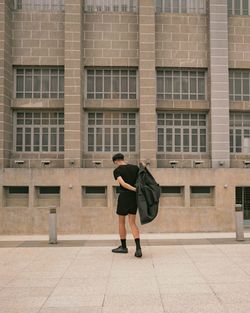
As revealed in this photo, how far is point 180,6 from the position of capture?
53.1 ft

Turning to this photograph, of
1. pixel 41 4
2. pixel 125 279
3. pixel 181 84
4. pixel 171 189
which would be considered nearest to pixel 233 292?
pixel 125 279

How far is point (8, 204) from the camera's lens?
14945mm

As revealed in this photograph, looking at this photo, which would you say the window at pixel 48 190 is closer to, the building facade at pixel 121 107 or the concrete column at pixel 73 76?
the building facade at pixel 121 107

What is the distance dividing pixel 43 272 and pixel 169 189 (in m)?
8.38

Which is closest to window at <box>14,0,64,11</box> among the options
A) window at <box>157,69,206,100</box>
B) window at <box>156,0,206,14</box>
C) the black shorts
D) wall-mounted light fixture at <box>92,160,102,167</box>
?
window at <box>156,0,206,14</box>

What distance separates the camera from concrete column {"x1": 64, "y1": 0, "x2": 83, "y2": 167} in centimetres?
1503

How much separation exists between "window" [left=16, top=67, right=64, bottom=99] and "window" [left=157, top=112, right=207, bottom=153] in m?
4.02

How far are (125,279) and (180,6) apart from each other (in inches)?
489

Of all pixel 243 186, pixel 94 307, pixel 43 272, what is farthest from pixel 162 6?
pixel 94 307

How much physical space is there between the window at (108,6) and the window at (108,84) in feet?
7.51

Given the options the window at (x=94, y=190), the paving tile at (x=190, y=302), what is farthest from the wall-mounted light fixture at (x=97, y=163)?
the paving tile at (x=190, y=302)

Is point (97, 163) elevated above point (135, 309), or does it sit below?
→ above

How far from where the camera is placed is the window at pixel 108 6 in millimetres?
15953

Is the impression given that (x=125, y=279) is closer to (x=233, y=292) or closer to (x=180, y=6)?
(x=233, y=292)
